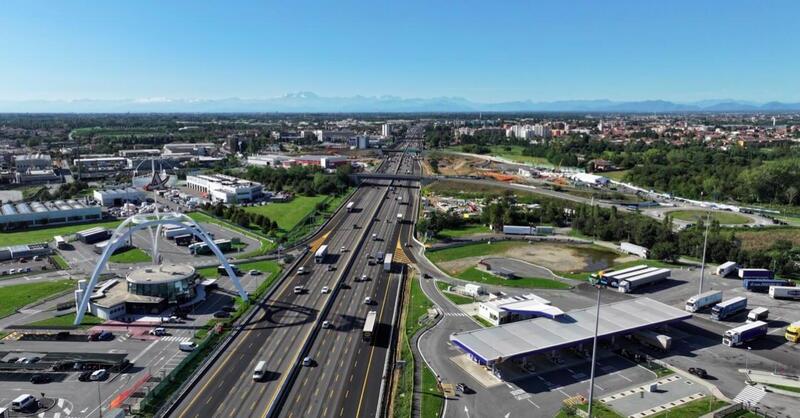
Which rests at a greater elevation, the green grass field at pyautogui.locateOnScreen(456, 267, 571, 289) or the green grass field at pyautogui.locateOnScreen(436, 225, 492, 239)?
the green grass field at pyautogui.locateOnScreen(436, 225, 492, 239)

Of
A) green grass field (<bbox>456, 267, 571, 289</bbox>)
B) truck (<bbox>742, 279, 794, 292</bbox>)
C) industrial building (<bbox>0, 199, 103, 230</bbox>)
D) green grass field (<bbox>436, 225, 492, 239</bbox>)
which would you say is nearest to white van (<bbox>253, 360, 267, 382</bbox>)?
green grass field (<bbox>456, 267, 571, 289</bbox>)

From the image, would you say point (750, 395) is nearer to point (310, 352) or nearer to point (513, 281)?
point (513, 281)

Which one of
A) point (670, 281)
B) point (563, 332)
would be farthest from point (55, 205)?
point (670, 281)

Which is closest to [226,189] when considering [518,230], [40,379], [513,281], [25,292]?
[25,292]

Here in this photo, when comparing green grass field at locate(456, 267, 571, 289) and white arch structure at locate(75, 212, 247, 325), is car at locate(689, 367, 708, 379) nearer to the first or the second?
green grass field at locate(456, 267, 571, 289)

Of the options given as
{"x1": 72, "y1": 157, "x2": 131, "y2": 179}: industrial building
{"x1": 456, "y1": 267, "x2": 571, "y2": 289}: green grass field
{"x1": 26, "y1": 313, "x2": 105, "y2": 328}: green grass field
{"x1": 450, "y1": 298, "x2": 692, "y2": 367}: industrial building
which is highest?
{"x1": 72, "y1": 157, "x2": 131, "y2": 179}: industrial building

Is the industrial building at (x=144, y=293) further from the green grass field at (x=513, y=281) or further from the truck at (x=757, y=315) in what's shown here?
the truck at (x=757, y=315)

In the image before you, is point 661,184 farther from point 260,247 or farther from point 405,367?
point 405,367
